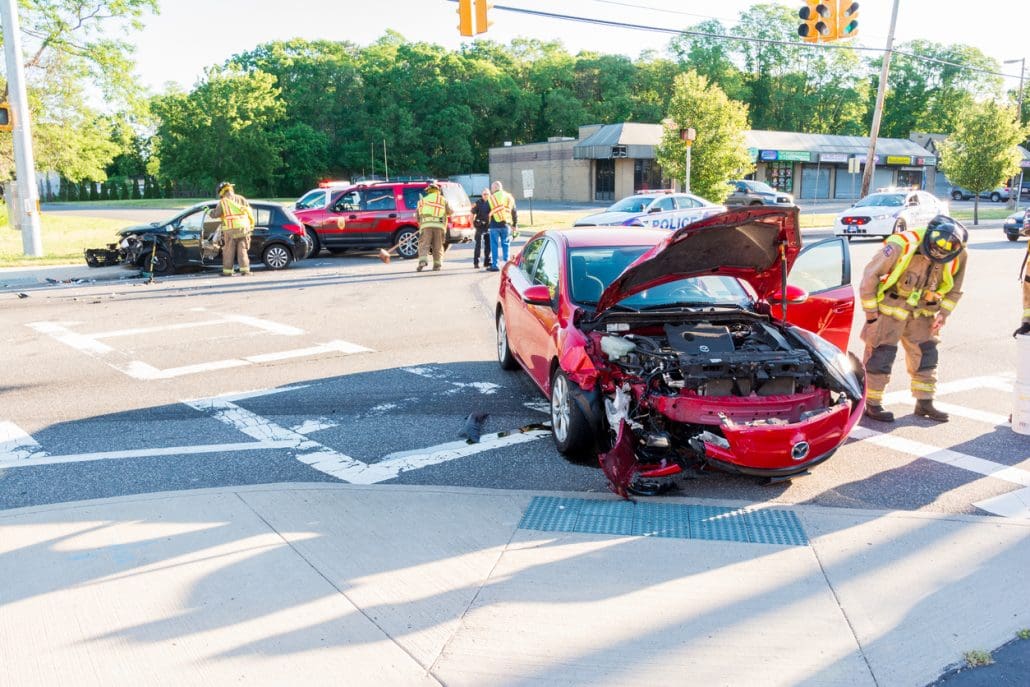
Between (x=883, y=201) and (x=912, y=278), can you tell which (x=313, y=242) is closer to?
(x=912, y=278)

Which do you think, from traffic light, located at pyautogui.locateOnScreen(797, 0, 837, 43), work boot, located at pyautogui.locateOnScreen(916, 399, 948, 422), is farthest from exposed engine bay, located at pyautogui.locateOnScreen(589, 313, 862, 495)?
traffic light, located at pyautogui.locateOnScreen(797, 0, 837, 43)

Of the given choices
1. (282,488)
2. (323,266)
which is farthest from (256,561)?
(323,266)

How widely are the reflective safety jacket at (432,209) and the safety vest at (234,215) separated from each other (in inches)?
132

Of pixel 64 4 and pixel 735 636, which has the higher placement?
pixel 64 4

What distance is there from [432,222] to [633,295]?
11.0m

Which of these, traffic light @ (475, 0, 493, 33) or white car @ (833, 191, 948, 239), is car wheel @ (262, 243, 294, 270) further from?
white car @ (833, 191, 948, 239)

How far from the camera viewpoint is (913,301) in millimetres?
6848

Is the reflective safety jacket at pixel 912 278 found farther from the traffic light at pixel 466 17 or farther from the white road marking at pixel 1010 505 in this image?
the traffic light at pixel 466 17

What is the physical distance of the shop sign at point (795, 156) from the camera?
186 ft

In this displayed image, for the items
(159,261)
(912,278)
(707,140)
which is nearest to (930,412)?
(912,278)

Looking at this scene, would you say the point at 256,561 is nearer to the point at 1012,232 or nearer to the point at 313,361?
the point at 313,361

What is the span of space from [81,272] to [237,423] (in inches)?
477

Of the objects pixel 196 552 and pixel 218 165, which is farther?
pixel 218 165

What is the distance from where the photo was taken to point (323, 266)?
62.7 feet
